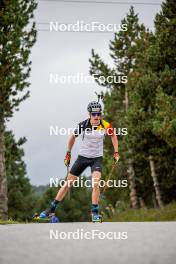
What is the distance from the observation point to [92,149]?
345 inches

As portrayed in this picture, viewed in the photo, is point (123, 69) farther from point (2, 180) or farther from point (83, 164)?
point (83, 164)

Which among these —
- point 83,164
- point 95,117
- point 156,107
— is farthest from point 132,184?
point 95,117

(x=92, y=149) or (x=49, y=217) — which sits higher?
(x=92, y=149)

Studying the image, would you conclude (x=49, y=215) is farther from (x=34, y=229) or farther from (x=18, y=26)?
(x=18, y=26)

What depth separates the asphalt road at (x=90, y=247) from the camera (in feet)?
15.9

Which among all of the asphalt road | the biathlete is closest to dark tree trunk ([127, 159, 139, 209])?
the biathlete

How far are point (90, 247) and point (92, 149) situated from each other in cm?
345

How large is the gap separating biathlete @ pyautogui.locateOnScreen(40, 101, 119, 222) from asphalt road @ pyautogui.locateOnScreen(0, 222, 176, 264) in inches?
74.5

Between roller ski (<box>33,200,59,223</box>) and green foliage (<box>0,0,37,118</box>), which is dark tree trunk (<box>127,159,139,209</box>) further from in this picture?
roller ski (<box>33,200,59,223</box>)

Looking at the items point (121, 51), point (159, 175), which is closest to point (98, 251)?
point (159, 175)

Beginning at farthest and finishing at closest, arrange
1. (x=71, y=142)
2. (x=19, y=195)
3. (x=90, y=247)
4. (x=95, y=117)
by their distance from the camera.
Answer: (x=19, y=195)
(x=71, y=142)
(x=95, y=117)
(x=90, y=247)

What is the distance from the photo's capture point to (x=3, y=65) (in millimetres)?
20672

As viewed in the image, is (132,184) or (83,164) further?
(132,184)

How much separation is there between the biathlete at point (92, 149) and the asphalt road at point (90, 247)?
1.89 metres
